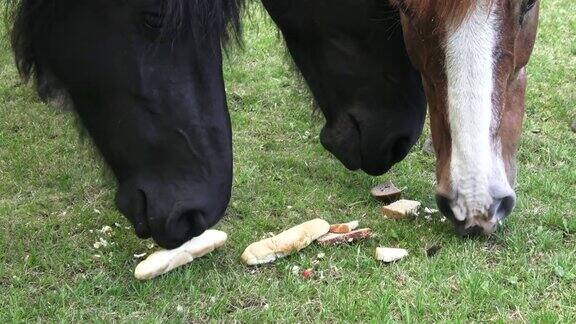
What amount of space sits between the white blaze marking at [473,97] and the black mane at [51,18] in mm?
743

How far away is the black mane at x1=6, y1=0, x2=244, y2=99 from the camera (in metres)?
2.37

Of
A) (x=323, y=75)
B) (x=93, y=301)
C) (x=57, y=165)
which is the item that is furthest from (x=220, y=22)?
(x=57, y=165)

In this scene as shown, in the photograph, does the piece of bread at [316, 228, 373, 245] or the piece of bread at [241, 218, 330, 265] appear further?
the piece of bread at [316, 228, 373, 245]

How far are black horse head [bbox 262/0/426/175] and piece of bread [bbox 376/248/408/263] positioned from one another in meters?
0.33

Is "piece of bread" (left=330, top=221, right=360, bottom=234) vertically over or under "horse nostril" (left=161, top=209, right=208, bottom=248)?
under

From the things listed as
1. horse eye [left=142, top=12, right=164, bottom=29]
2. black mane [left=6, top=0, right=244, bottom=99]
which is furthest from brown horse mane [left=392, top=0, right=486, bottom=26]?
horse eye [left=142, top=12, right=164, bottom=29]

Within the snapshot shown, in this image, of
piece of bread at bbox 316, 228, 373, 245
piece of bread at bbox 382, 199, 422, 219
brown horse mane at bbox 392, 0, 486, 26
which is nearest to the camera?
brown horse mane at bbox 392, 0, 486, 26

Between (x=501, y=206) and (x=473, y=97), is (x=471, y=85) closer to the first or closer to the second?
(x=473, y=97)

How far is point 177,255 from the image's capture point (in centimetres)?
298

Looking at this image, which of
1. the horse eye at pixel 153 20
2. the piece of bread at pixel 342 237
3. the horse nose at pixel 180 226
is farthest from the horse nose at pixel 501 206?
the horse eye at pixel 153 20

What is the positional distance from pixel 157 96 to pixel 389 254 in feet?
3.74

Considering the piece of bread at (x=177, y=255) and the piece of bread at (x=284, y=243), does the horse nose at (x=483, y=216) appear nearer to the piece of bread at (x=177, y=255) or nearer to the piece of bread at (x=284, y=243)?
the piece of bread at (x=284, y=243)

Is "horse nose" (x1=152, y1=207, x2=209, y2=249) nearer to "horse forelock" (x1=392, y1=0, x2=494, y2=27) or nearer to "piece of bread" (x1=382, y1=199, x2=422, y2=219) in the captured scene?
"horse forelock" (x1=392, y1=0, x2=494, y2=27)

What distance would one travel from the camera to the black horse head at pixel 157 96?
241cm
